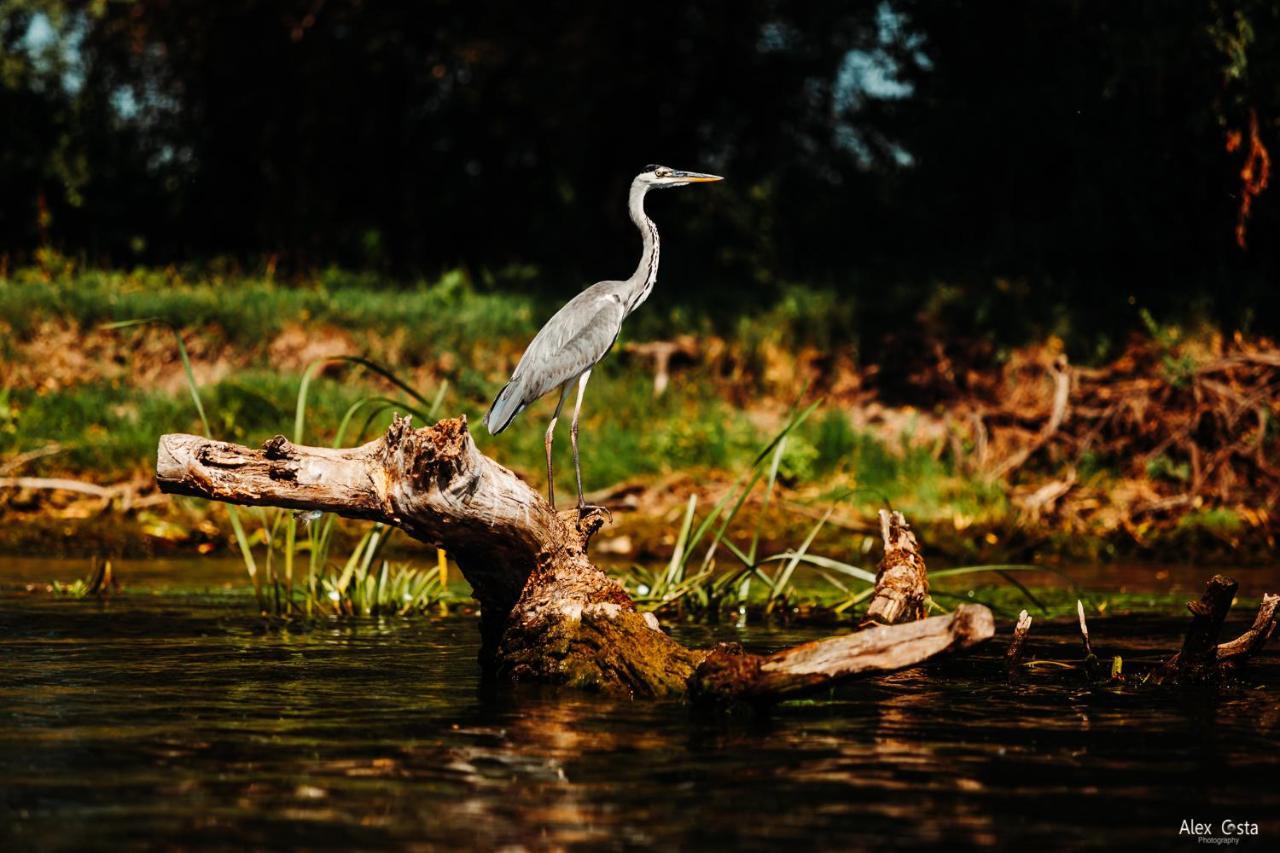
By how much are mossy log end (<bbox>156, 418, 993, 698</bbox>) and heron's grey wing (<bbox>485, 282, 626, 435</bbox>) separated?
1.70m

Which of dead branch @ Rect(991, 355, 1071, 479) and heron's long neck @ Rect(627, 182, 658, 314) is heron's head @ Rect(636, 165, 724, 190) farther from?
dead branch @ Rect(991, 355, 1071, 479)

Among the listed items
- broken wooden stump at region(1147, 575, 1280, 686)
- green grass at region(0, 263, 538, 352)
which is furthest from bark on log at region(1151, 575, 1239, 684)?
green grass at region(0, 263, 538, 352)

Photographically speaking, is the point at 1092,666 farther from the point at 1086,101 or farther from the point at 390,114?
the point at 390,114

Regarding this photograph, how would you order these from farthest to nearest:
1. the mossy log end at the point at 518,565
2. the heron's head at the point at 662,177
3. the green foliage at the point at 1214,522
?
1. the green foliage at the point at 1214,522
2. the heron's head at the point at 662,177
3. the mossy log end at the point at 518,565

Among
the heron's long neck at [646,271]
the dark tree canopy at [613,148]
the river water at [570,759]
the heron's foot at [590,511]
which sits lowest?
the river water at [570,759]

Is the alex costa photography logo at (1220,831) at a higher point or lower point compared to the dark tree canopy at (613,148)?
lower

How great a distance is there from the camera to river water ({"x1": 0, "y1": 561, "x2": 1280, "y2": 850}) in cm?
437

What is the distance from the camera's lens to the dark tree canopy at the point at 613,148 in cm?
1686

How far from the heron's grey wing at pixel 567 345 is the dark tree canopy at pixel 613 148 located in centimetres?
814

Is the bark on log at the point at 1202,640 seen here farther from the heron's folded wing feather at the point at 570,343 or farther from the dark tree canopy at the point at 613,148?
the dark tree canopy at the point at 613,148

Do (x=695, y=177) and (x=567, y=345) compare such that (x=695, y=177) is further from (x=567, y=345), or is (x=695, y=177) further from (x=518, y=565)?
(x=518, y=565)

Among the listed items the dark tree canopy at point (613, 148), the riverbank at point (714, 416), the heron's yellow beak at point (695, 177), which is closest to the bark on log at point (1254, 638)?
the heron's yellow beak at point (695, 177)

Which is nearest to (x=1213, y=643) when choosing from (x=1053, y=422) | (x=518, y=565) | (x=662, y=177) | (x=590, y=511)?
(x=590, y=511)

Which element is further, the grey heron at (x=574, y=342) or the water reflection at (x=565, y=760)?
the grey heron at (x=574, y=342)
